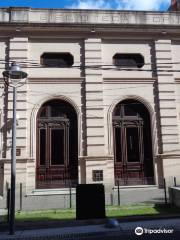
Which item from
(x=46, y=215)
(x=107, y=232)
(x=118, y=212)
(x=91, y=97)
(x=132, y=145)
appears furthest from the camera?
(x=132, y=145)

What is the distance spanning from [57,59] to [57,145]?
4.99 metres

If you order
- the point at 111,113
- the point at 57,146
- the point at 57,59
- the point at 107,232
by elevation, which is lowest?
the point at 107,232

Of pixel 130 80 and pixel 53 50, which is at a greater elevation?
pixel 53 50

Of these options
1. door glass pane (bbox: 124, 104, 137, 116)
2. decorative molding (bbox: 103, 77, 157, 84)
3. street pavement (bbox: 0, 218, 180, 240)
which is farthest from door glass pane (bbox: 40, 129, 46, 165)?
street pavement (bbox: 0, 218, 180, 240)

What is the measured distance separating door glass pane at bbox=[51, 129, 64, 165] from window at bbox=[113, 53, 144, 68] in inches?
208

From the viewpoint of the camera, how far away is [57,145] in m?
18.6

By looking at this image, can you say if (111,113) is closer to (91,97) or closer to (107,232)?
(91,97)

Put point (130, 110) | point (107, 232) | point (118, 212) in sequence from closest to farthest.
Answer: point (107, 232) < point (118, 212) < point (130, 110)

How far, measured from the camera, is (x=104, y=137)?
60.6 feet

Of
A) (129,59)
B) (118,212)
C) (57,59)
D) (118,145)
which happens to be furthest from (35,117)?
(118,212)

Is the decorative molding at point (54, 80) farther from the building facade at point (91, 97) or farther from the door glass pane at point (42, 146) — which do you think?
the door glass pane at point (42, 146)

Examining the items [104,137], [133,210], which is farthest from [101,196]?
[104,137]

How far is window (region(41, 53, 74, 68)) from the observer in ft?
64.2

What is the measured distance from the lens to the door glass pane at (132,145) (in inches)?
744
